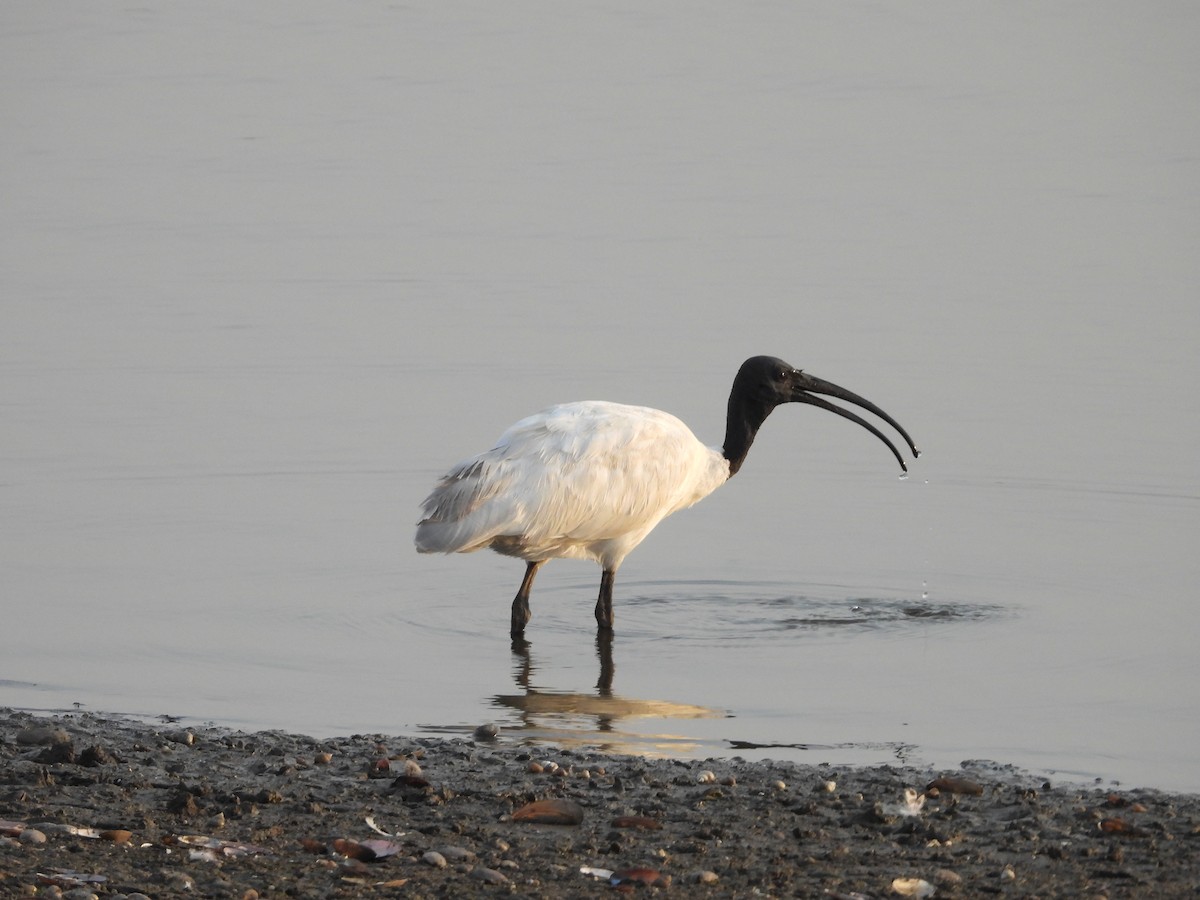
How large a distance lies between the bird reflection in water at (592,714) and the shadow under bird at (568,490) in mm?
759

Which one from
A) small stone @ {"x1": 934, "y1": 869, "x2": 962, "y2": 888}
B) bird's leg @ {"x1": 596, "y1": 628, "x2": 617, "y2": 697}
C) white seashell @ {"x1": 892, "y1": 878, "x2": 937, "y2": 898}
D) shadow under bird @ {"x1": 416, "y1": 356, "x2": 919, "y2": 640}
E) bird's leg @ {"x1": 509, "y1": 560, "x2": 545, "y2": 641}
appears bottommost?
white seashell @ {"x1": 892, "y1": 878, "x2": 937, "y2": 898}

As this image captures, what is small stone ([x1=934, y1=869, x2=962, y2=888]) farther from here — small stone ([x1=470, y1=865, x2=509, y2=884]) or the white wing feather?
the white wing feather

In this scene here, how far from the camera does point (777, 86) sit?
102 feet

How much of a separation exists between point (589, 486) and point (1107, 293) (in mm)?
9470

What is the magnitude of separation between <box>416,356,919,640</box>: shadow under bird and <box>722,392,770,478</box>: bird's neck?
57cm

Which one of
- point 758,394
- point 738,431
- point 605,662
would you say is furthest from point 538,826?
point 758,394

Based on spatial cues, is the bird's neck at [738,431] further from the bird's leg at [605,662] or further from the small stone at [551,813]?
the small stone at [551,813]

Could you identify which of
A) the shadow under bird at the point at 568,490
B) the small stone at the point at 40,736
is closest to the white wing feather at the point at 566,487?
the shadow under bird at the point at 568,490

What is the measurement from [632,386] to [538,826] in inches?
354

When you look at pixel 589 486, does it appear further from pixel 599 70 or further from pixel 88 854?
pixel 599 70

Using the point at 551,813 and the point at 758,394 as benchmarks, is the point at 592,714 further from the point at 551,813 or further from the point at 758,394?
the point at 758,394

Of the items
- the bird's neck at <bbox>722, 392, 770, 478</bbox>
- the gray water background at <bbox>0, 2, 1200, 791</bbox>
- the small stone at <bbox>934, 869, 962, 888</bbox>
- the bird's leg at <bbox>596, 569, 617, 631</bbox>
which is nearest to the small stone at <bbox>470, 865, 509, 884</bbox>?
the small stone at <bbox>934, 869, 962, 888</bbox>

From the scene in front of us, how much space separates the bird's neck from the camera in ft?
39.8

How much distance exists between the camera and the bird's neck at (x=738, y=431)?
12.1 meters
